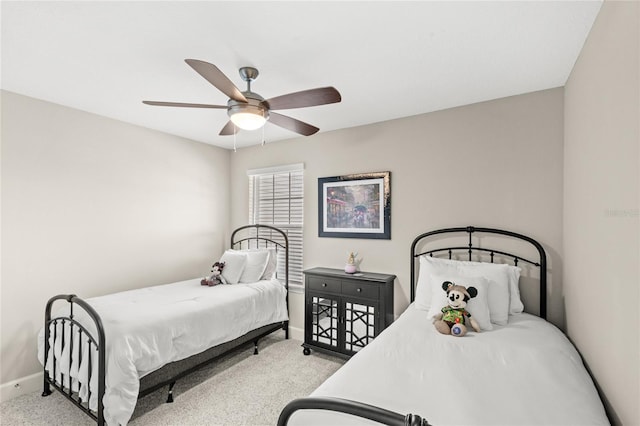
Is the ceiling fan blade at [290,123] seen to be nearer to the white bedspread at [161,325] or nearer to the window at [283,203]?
the window at [283,203]

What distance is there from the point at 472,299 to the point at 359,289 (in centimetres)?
116

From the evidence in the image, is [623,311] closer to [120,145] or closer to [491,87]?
[491,87]

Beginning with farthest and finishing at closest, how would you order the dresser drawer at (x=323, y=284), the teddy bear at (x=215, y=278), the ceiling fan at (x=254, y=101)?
the teddy bear at (x=215, y=278)
the dresser drawer at (x=323, y=284)
the ceiling fan at (x=254, y=101)

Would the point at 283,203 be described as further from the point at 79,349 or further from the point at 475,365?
the point at 475,365

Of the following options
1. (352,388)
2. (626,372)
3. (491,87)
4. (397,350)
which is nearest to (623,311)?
(626,372)

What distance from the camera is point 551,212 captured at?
2.52m

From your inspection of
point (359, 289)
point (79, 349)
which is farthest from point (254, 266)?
point (79, 349)

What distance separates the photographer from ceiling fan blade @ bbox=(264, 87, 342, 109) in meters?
1.90

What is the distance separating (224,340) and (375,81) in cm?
268

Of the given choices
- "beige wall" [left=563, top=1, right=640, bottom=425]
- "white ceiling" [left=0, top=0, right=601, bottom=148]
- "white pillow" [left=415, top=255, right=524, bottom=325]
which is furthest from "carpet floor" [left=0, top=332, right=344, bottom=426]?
"white ceiling" [left=0, top=0, right=601, bottom=148]

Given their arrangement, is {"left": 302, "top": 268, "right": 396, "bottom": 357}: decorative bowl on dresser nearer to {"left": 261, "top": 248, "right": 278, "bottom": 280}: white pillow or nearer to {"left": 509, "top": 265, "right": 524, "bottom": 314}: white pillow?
{"left": 261, "top": 248, "right": 278, "bottom": 280}: white pillow

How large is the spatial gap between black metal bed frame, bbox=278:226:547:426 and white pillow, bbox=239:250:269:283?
1.78m

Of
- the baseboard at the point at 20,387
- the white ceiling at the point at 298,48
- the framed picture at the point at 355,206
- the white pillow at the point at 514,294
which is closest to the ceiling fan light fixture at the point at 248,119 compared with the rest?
the white ceiling at the point at 298,48

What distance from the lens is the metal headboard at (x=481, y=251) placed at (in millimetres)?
2512
